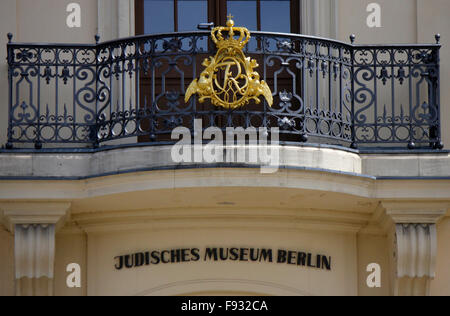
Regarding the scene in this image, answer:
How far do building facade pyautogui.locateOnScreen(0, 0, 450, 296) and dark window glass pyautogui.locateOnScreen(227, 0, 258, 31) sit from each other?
1 centimetres

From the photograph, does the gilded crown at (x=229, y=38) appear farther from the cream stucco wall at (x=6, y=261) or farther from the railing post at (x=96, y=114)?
the cream stucco wall at (x=6, y=261)

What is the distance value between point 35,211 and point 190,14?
9.38ft

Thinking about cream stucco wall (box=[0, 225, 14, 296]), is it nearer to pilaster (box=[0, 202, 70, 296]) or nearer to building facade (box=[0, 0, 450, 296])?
building facade (box=[0, 0, 450, 296])

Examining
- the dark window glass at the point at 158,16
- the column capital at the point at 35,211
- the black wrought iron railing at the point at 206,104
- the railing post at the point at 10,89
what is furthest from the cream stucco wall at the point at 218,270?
the dark window glass at the point at 158,16

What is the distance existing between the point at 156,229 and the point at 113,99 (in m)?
1.48

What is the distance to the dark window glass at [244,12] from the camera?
578 inches

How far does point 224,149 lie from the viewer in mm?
12906

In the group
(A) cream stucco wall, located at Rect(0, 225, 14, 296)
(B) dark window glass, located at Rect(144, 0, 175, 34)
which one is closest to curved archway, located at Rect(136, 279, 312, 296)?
(A) cream stucco wall, located at Rect(0, 225, 14, 296)

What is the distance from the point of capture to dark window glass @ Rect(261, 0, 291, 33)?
48.3 feet

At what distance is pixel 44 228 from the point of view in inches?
526

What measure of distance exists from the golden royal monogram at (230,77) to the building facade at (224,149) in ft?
0.06

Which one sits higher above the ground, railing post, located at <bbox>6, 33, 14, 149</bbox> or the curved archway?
railing post, located at <bbox>6, 33, 14, 149</bbox>

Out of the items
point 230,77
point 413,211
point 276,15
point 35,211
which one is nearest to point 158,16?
point 276,15

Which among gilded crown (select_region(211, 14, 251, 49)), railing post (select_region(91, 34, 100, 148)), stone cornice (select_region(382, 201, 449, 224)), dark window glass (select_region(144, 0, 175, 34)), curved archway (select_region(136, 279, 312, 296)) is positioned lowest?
curved archway (select_region(136, 279, 312, 296))
